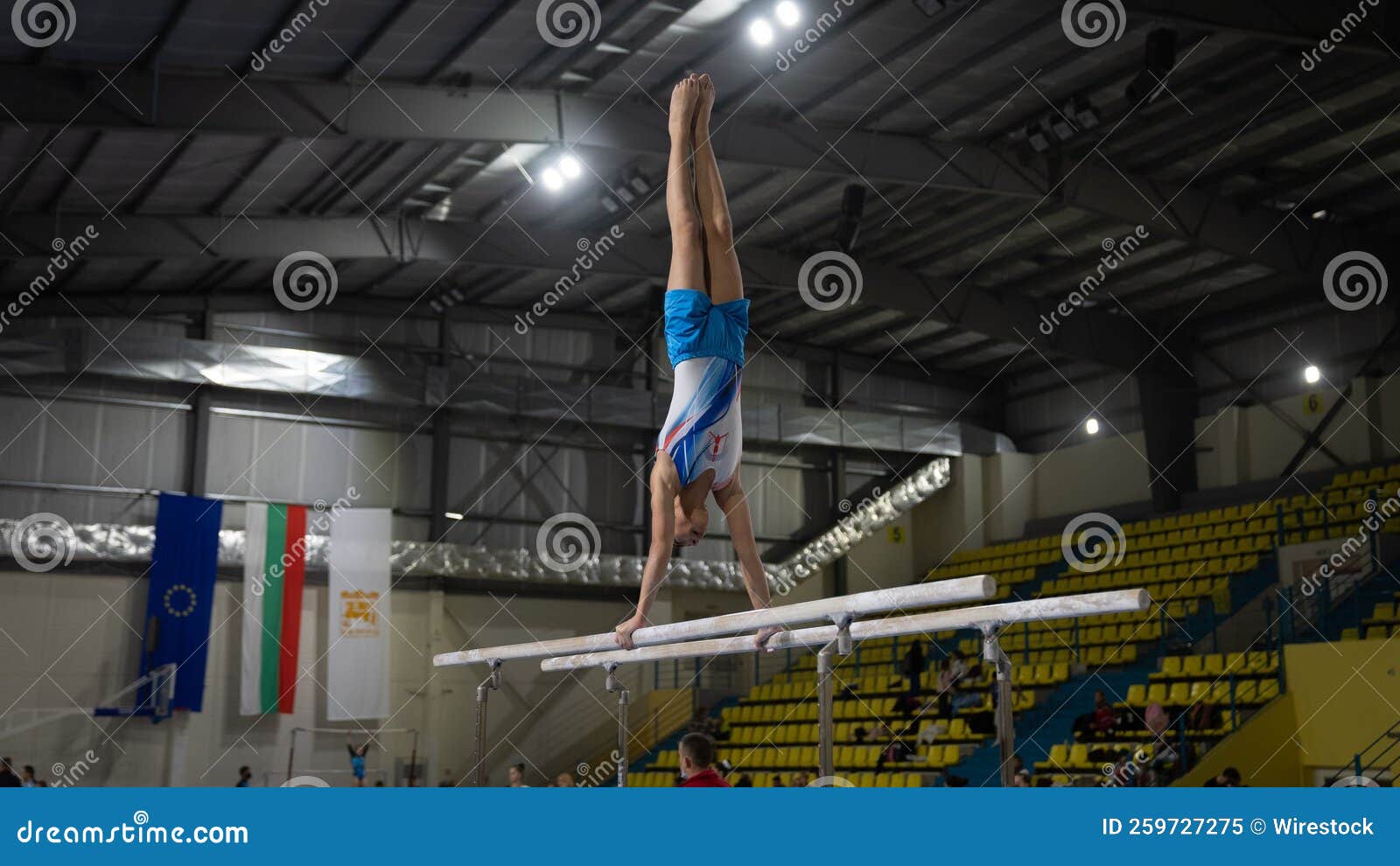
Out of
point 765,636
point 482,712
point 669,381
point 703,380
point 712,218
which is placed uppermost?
point 669,381

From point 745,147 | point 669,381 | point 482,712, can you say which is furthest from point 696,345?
point 669,381

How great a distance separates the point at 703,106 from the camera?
5988 mm

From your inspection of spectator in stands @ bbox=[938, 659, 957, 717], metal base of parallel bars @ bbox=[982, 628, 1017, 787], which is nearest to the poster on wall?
spectator in stands @ bbox=[938, 659, 957, 717]

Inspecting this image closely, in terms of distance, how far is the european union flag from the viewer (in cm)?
1967

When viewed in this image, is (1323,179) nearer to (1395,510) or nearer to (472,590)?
(1395,510)

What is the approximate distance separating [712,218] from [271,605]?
53.8 ft

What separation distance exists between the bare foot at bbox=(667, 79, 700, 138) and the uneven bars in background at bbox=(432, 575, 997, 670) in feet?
7.17

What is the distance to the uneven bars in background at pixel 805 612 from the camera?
15.3 feet

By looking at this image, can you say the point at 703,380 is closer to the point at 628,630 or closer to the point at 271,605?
the point at 628,630

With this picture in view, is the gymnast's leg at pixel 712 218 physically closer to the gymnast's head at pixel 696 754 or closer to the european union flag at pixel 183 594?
the gymnast's head at pixel 696 754

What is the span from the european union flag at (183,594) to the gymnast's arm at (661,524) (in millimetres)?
15597

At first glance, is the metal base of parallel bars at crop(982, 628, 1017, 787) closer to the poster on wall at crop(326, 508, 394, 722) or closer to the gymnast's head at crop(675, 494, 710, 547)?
the gymnast's head at crop(675, 494, 710, 547)

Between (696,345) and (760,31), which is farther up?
(760,31)

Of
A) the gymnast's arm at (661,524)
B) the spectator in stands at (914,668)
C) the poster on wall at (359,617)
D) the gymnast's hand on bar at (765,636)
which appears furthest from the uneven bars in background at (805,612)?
the poster on wall at (359,617)
